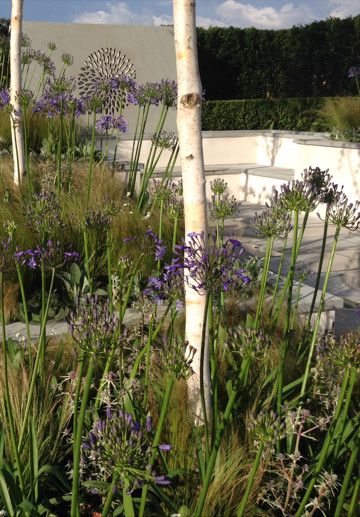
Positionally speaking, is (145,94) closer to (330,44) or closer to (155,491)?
(155,491)

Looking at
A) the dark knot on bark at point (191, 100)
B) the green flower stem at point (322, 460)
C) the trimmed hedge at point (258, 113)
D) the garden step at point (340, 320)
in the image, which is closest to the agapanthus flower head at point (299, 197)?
the dark knot on bark at point (191, 100)

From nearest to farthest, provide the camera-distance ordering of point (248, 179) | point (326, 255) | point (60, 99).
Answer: point (60, 99) → point (326, 255) → point (248, 179)

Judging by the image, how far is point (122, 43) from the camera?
1141cm

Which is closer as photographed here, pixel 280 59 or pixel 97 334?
pixel 97 334

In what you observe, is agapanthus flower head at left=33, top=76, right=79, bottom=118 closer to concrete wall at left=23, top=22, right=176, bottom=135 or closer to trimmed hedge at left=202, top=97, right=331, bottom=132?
concrete wall at left=23, top=22, right=176, bottom=135

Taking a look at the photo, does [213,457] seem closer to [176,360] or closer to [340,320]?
[176,360]

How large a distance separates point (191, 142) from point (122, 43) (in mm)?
10217

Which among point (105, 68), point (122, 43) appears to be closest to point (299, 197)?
point (105, 68)

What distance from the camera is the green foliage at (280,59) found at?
14.1 m

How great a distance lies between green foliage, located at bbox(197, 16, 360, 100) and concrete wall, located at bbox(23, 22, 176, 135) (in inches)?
95.3

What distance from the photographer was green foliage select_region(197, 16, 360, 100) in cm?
1412

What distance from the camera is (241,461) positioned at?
68.5 inches

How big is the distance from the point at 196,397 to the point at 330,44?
1359 centimetres

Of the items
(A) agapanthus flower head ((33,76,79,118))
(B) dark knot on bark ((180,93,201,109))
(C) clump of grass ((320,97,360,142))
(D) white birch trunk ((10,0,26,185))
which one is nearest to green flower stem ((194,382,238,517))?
(B) dark knot on bark ((180,93,201,109))
